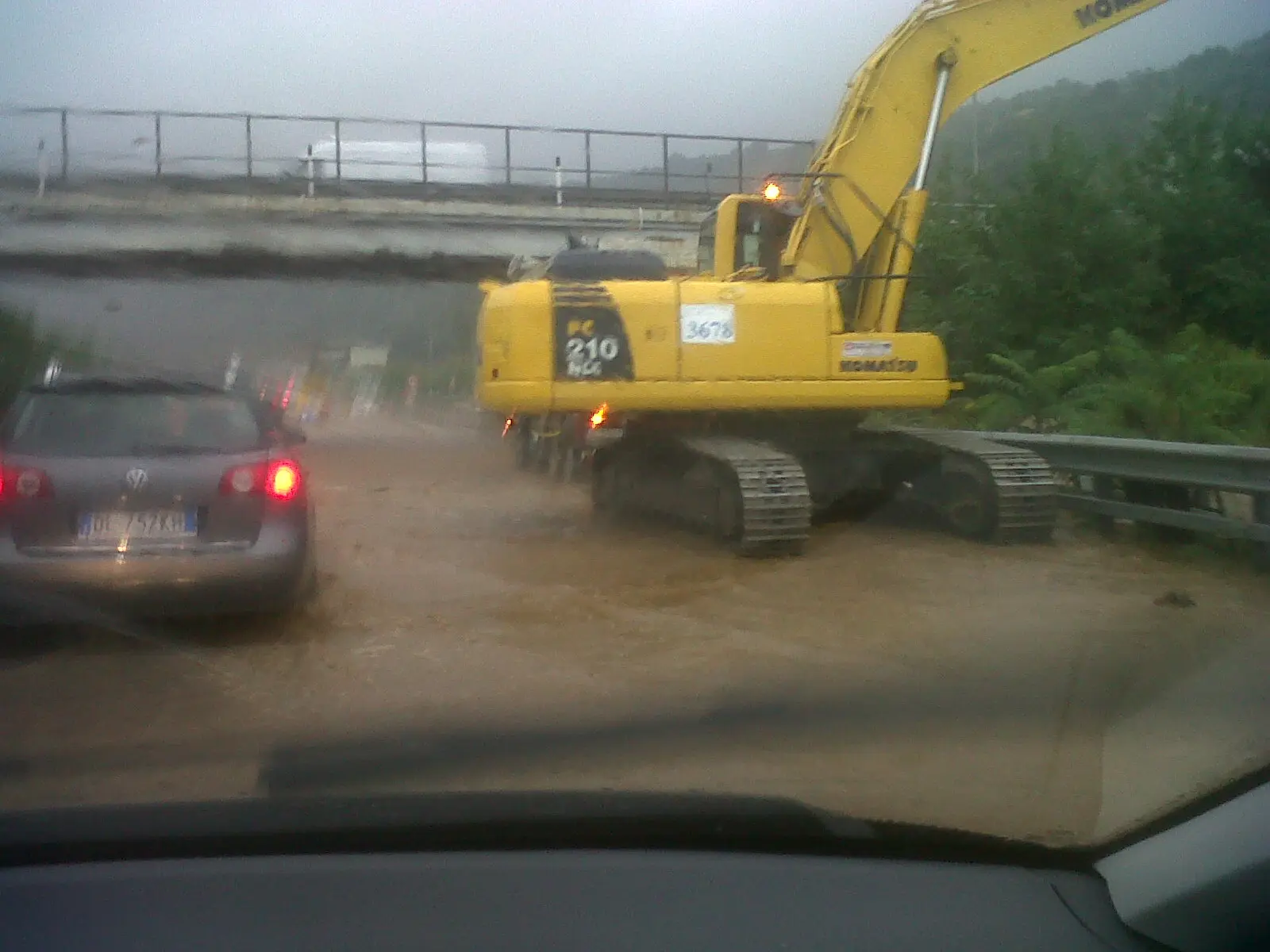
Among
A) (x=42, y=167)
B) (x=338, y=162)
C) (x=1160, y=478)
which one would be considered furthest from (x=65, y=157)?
(x=1160, y=478)

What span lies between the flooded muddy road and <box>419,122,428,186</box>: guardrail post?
3.34 m

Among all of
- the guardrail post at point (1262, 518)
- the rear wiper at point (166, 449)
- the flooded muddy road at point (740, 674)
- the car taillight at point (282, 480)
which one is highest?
the rear wiper at point (166, 449)

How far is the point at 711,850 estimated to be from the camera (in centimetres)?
330

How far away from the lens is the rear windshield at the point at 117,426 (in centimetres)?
722

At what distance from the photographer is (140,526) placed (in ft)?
23.6

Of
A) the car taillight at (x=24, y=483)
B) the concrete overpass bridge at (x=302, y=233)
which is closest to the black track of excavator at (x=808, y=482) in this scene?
the concrete overpass bridge at (x=302, y=233)

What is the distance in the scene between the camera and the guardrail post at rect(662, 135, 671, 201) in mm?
12415

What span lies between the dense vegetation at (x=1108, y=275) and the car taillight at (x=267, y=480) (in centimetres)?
679

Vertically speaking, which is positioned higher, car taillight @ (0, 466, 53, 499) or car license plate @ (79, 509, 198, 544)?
car taillight @ (0, 466, 53, 499)

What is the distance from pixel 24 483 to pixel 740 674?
3.83m

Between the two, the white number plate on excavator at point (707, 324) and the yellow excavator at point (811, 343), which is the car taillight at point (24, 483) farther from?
the white number plate on excavator at point (707, 324)

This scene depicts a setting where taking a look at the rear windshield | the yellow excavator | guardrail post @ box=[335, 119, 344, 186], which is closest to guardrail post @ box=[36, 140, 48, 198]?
the rear windshield

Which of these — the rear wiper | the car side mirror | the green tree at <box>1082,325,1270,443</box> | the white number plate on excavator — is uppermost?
the white number plate on excavator

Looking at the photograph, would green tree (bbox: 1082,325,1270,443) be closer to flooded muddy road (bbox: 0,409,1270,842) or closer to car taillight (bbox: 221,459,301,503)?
flooded muddy road (bbox: 0,409,1270,842)
